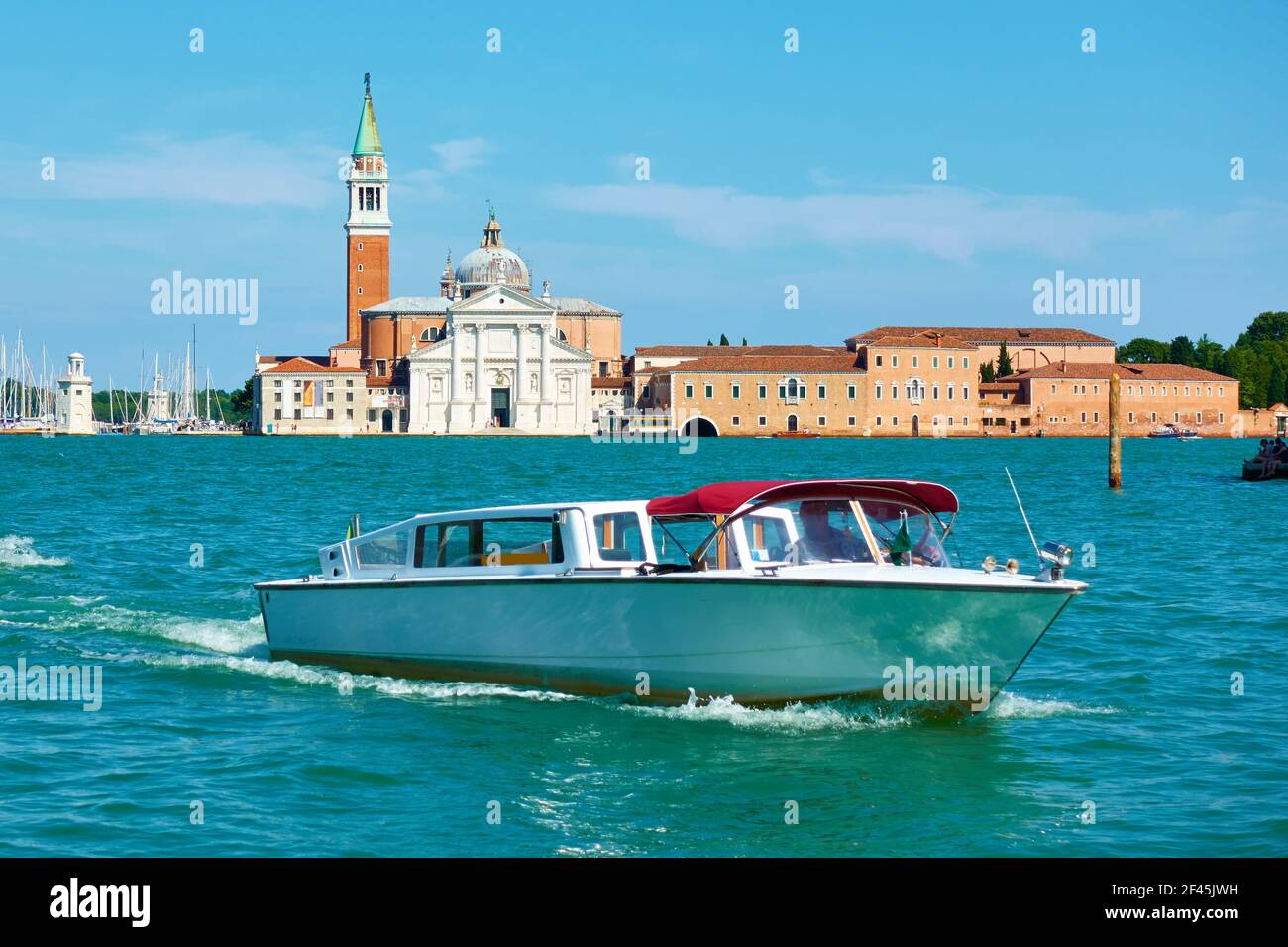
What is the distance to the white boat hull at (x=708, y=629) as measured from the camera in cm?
993

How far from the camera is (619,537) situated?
36.4 ft

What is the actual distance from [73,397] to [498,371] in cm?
3712

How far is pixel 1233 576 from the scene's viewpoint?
19.4 metres

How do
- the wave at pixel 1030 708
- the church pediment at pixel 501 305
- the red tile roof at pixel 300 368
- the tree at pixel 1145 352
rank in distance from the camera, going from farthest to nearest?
the tree at pixel 1145 352, the red tile roof at pixel 300 368, the church pediment at pixel 501 305, the wave at pixel 1030 708

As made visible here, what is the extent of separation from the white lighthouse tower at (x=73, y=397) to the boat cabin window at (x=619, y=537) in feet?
387

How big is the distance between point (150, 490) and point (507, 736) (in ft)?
99.4

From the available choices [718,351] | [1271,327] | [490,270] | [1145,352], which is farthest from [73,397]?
[1271,327]

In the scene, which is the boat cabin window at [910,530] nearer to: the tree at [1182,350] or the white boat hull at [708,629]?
the white boat hull at [708,629]

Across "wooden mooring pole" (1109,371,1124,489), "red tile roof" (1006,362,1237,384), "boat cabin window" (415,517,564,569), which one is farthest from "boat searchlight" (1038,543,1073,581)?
"red tile roof" (1006,362,1237,384)

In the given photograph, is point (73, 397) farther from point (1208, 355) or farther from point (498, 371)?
point (1208, 355)

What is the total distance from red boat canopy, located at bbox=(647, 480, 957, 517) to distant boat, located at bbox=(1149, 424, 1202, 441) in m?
111

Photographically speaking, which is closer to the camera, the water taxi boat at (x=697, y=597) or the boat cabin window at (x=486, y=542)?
the water taxi boat at (x=697, y=597)

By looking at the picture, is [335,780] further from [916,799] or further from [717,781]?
[916,799]

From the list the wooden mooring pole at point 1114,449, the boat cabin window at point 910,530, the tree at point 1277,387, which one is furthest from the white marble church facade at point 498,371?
the boat cabin window at point 910,530
